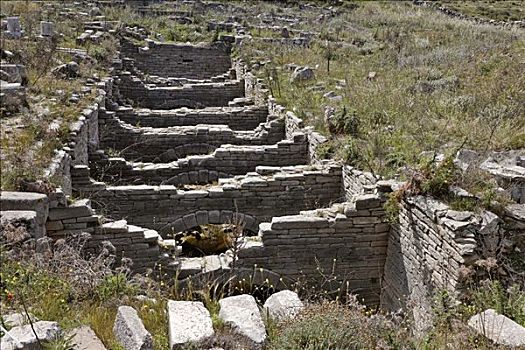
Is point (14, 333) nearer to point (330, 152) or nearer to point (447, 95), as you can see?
point (330, 152)

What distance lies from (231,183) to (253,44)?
12.5m

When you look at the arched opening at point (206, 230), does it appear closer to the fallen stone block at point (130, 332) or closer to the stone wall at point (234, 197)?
the stone wall at point (234, 197)

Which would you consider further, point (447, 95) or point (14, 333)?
point (447, 95)

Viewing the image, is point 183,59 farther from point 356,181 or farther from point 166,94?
point 356,181

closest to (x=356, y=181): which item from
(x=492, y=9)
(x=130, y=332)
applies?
(x=130, y=332)

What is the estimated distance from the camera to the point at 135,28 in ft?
74.9

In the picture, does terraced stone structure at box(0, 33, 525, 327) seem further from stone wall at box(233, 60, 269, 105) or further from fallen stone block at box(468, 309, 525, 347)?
stone wall at box(233, 60, 269, 105)

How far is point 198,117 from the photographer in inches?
538

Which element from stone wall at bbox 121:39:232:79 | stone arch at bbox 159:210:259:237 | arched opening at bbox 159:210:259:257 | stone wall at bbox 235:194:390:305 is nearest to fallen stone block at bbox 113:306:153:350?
stone wall at bbox 235:194:390:305

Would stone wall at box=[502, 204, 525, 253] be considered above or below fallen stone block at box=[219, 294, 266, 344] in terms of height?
above

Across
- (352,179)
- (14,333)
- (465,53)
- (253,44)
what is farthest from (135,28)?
(14,333)

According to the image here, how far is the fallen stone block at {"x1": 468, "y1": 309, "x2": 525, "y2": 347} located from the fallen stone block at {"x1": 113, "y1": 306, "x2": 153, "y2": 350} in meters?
2.79

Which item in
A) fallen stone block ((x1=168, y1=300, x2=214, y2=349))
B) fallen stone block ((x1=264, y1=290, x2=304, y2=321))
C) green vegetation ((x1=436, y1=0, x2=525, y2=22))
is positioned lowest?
fallen stone block ((x1=264, y1=290, x2=304, y2=321))

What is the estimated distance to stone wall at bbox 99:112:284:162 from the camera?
39.3 feet
